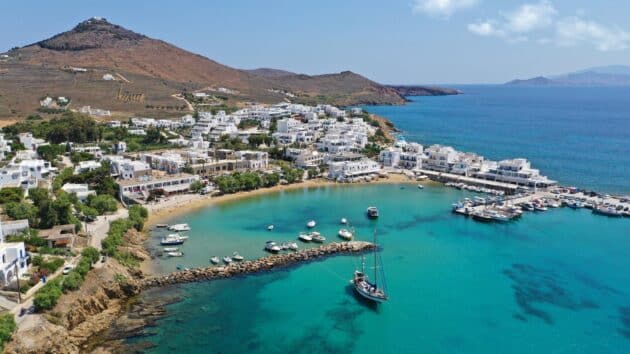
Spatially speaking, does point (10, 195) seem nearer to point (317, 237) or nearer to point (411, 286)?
point (317, 237)

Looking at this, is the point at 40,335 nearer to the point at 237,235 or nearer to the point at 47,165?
the point at 237,235

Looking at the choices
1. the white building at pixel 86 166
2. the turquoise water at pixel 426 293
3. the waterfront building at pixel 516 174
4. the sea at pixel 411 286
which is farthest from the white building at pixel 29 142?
the waterfront building at pixel 516 174

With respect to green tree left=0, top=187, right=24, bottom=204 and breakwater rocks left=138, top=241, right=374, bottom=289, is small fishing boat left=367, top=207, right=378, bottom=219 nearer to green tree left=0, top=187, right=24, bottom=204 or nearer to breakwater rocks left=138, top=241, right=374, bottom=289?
breakwater rocks left=138, top=241, right=374, bottom=289

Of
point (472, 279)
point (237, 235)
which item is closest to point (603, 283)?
point (472, 279)

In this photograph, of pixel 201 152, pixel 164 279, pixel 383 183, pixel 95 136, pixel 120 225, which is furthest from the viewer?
pixel 95 136

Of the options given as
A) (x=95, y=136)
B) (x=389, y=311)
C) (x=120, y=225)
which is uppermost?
(x=95, y=136)

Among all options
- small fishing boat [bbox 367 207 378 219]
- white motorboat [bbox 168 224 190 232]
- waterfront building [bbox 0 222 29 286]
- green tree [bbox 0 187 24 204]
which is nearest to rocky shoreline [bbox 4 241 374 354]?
waterfront building [bbox 0 222 29 286]

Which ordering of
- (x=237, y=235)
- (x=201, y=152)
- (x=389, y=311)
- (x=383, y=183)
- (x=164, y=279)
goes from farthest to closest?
(x=201, y=152) < (x=383, y=183) < (x=237, y=235) < (x=164, y=279) < (x=389, y=311)
